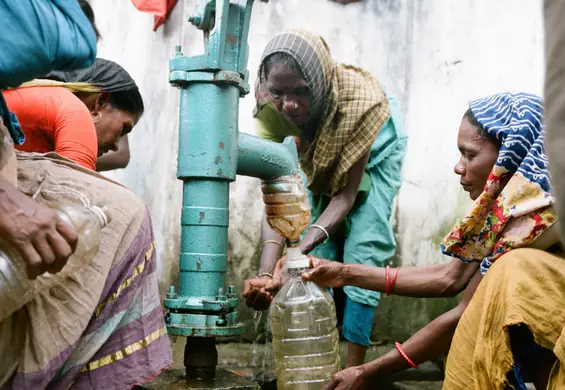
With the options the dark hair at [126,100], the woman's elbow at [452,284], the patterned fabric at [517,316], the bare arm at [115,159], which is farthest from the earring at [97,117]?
the patterned fabric at [517,316]

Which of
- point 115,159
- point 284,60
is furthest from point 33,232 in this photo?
point 115,159

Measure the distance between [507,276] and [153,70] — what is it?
3013 millimetres

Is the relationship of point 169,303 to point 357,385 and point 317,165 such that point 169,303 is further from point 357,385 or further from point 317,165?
point 317,165

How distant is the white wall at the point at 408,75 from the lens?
4227mm

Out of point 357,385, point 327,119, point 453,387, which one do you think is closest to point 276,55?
point 327,119

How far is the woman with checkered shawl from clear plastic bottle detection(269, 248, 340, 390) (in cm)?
38

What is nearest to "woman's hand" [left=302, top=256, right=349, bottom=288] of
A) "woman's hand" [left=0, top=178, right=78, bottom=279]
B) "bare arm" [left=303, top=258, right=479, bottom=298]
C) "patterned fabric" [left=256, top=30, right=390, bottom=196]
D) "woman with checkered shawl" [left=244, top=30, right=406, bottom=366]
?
"bare arm" [left=303, top=258, right=479, bottom=298]

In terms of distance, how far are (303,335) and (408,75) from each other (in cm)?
213

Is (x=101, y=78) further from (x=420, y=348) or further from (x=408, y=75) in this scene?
(x=408, y=75)

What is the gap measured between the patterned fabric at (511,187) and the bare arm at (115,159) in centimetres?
232

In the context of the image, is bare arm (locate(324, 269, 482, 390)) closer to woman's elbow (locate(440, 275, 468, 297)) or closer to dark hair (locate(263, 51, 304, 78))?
woman's elbow (locate(440, 275, 468, 297))

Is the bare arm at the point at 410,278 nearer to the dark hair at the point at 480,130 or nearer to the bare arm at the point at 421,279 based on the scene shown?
the bare arm at the point at 421,279

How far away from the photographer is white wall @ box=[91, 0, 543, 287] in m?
4.23

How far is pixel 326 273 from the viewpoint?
2.62m
